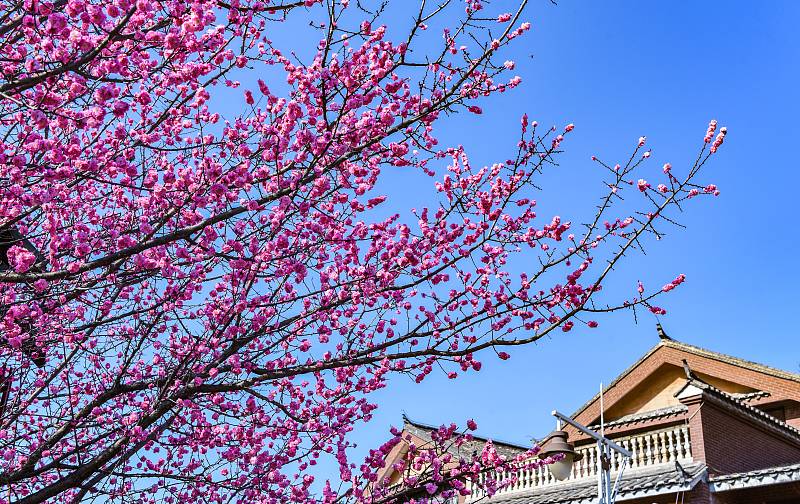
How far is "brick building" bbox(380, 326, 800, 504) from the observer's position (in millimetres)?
13117

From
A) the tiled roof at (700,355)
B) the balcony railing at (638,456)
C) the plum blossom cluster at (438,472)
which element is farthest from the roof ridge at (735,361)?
the plum blossom cluster at (438,472)

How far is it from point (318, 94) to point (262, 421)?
447 cm

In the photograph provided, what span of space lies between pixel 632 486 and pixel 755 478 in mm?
2204

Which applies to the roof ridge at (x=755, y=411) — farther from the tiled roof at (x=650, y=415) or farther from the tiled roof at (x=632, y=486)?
the tiled roof at (x=632, y=486)

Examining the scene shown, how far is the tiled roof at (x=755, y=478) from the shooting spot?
478 inches

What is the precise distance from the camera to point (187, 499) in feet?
29.2

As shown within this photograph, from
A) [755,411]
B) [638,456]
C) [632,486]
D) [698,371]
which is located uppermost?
[698,371]

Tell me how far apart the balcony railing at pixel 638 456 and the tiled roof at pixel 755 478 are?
34.4 inches

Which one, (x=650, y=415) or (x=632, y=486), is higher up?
(x=650, y=415)

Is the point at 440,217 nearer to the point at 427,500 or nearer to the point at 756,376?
the point at 427,500

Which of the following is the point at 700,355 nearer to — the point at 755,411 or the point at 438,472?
the point at 755,411

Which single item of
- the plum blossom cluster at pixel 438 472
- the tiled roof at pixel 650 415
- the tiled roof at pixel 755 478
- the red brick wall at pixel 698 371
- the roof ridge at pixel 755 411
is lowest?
the plum blossom cluster at pixel 438 472

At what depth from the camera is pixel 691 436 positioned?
46.3ft

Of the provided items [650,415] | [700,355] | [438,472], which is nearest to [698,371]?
[700,355]
